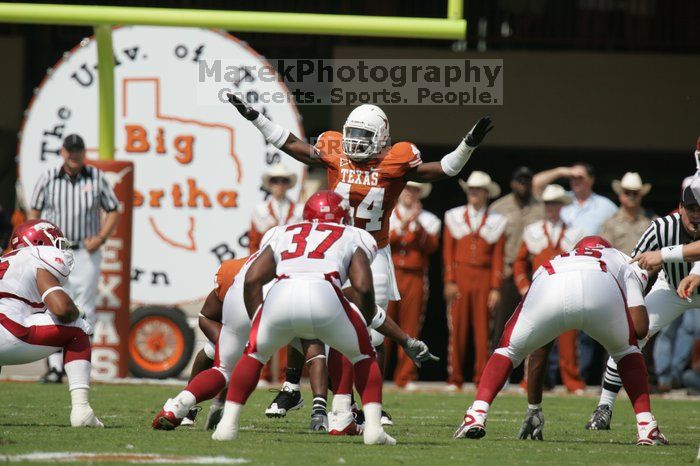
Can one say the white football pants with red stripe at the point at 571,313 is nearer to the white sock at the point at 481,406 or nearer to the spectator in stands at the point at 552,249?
the white sock at the point at 481,406

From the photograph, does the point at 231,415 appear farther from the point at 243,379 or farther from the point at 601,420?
the point at 601,420

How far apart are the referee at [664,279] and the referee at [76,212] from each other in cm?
456

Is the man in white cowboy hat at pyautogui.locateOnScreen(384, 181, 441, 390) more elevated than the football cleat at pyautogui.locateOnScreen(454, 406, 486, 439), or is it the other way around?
the man in white cowboy hat at pyautogui.locateOnScreen(384, 181, 441, 390)

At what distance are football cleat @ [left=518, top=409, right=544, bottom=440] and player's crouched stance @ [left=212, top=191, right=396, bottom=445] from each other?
1023 millimetres

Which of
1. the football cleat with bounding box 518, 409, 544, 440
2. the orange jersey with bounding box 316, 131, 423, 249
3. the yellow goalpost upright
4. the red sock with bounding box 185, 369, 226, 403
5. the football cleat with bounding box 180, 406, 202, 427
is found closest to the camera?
the red sock with bounding box 185, 369, 226, 403

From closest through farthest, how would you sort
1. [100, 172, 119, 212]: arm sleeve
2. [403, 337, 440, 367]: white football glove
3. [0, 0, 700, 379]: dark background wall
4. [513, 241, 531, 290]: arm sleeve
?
[403, 337, 440, 367]: white football glove < [100, 172, 119, 212]: arm sleeve < [513, 241, 531, 290]: arm sleeve < [0, 0, 700, 379]: dark background wall

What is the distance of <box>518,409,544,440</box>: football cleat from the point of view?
291 inches

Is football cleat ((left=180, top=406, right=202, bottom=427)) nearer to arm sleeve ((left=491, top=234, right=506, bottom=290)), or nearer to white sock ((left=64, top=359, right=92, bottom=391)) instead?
white sock ((left=64, top=359, right=92, bottom=391))

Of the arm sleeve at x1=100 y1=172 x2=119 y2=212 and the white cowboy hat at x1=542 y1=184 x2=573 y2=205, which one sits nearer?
the arm sleeve at x1=100 y1=172 x2=119 y2=212

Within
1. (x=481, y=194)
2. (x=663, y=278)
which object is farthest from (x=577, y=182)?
(x=663, y=278)

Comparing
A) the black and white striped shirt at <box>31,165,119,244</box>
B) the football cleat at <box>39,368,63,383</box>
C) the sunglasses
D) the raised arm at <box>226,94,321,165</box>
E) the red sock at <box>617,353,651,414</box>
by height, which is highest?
the raised arm at <box>226,94,321,165</box>

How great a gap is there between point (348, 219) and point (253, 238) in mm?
5459

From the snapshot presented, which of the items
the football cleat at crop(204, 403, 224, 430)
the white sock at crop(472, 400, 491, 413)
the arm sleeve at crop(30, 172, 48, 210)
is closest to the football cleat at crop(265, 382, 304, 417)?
the football cleat at crop(204, 403, 224, 430)

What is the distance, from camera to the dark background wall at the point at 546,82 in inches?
559
